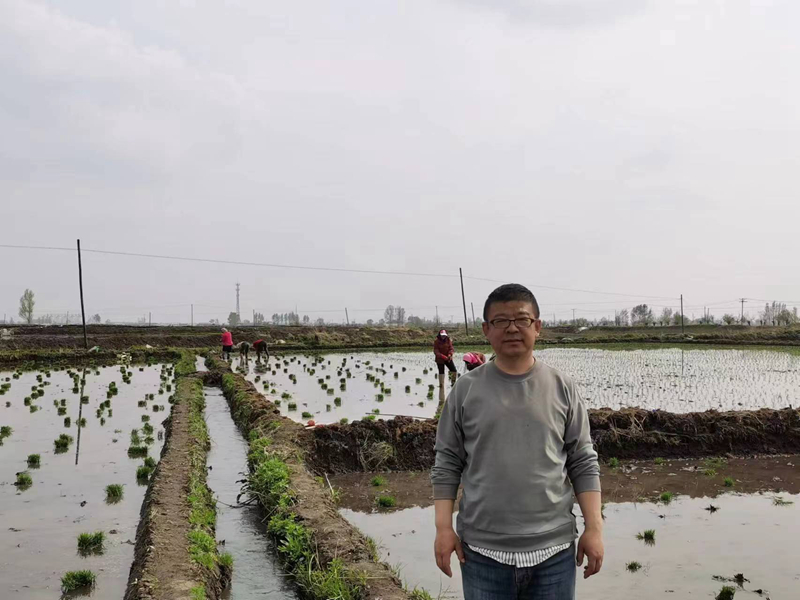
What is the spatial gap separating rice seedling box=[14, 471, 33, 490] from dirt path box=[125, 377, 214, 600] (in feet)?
5.70

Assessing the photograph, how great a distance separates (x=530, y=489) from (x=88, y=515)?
6.20m

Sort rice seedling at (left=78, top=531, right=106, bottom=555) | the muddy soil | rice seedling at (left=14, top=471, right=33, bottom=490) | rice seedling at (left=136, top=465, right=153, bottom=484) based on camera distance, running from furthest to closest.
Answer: rice seedling at (left=136, top=465, right=153, bottom=484)
rice seedling at (left=14, top=471, right=33, bottom=490)
the muddy soil
rice seedling at (left=78, top=531, right=106, bottom=555)

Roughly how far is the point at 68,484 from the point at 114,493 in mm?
1062

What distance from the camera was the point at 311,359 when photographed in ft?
100

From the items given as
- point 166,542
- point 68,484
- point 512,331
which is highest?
point 512,331

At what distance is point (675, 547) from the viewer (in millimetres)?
5891

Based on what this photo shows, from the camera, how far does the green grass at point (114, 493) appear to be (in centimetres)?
775

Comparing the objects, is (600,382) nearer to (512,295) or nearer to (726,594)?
(726,594)

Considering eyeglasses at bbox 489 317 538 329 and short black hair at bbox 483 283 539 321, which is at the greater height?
short black hair at bbox 483 283 539 321

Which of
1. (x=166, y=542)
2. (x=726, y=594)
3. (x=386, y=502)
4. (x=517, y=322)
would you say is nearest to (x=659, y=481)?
(x=386, y=502)

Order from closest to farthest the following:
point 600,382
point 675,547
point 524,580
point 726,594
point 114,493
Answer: point 524,580, point 726,594, point 675,547, point 114,493, point 600,382

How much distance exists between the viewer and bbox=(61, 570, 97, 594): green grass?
16.9 feet

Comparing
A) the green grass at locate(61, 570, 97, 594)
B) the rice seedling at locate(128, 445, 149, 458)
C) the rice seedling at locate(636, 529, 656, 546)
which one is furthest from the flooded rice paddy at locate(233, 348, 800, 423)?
the green grass at locate(61, 570, 97, 594)

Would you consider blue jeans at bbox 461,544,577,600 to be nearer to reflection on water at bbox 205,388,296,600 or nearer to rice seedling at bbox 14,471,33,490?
reflection on water at bbox 205,388,296,600
